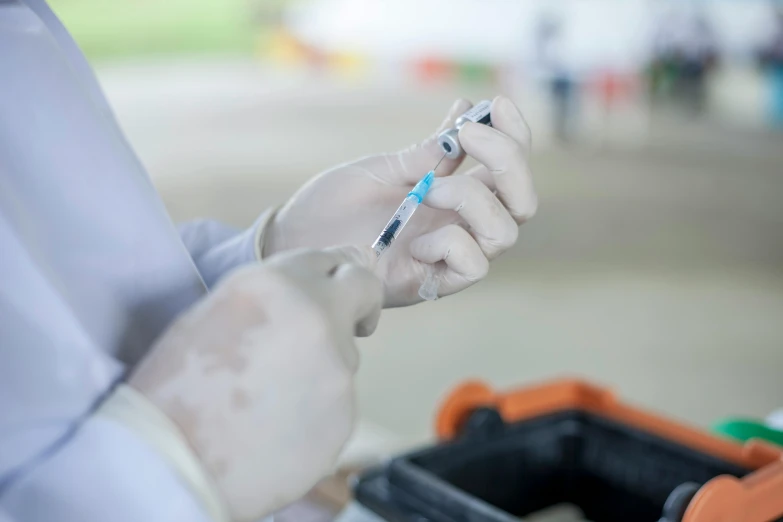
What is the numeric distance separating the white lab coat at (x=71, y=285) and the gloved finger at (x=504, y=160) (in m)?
0.23

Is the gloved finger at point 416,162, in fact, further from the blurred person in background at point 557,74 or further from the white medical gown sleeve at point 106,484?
the blurred person in background at point 557,74

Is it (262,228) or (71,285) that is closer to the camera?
(71,285)

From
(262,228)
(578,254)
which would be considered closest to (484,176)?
(262,228)

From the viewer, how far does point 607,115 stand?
4684 millimetres

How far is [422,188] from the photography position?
0.63 m

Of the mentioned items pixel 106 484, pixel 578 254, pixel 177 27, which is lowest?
pixel 578 254

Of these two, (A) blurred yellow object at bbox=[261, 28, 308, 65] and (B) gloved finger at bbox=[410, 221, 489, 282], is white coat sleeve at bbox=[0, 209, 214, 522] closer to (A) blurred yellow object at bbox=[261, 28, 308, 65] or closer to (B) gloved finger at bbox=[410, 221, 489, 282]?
(B) gloved finger at bbox=[410, 221, 489, 282]

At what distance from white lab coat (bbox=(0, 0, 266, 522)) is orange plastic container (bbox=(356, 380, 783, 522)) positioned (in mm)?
411

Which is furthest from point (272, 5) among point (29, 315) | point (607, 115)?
point (29, 315)

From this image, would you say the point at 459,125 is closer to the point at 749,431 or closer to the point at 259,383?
the point at 259,383

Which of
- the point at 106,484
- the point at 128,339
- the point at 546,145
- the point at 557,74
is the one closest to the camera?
the point at 106,484

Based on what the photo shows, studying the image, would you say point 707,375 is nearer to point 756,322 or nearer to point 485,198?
point 756,322

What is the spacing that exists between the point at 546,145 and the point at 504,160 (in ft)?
12.7

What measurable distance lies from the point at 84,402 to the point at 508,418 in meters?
0.71
